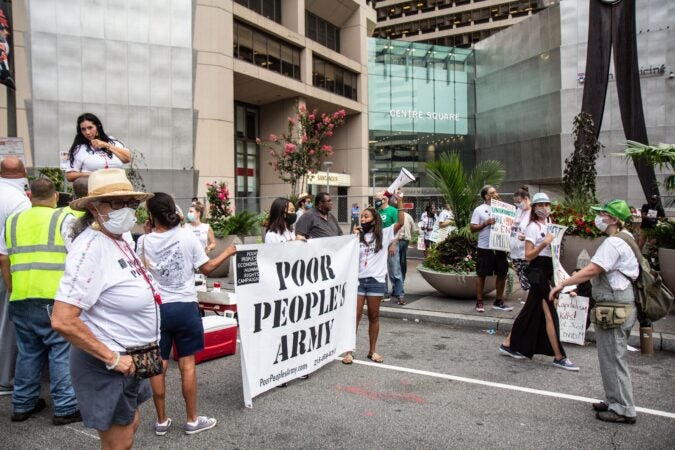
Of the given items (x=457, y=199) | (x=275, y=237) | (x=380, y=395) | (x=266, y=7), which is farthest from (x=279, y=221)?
(x=266, y=7)

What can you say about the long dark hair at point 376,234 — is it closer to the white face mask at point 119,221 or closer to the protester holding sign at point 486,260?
the protester holding sign at point 486,260

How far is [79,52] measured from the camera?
77.2 ft

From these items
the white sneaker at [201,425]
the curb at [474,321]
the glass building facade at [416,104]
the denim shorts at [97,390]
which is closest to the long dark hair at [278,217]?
the white sneaker at [201,425]

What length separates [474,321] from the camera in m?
8.00

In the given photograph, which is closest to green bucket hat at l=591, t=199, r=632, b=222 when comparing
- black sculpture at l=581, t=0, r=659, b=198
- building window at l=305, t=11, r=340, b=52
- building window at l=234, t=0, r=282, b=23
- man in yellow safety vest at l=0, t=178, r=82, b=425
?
man in yellow safety vest at l=0, t=178, r=82, b=425

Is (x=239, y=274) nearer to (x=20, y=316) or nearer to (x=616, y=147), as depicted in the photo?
(x=20, y=316)

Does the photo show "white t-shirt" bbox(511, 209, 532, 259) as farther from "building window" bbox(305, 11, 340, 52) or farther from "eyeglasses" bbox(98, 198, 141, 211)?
"building window" bbox(305, 11, 340, 52)

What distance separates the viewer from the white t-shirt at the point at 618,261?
432 cm

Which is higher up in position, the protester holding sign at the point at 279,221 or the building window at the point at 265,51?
the building window at the point at 265,51

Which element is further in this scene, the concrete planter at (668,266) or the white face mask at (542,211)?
the concrete planter at (668,266)

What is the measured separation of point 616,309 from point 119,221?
13.0 ft

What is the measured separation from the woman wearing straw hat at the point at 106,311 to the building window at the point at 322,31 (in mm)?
35671

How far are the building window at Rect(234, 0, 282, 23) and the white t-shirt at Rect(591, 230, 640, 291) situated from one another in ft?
99.7

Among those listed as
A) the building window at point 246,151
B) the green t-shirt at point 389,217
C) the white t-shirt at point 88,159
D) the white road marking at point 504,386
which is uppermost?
the building window at point 246,151
